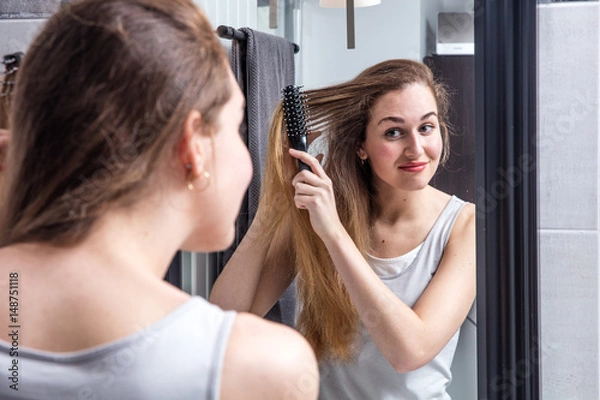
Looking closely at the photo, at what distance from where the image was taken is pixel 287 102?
80 cm

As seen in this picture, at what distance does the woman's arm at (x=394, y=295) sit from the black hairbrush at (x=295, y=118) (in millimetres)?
12

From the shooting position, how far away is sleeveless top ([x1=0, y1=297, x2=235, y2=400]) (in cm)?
44

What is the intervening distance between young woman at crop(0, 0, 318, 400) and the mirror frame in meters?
0.39

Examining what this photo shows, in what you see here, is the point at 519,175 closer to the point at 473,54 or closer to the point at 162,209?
the point at 473,54

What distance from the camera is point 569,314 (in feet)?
2.74

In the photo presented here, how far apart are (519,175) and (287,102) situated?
286 millimetres

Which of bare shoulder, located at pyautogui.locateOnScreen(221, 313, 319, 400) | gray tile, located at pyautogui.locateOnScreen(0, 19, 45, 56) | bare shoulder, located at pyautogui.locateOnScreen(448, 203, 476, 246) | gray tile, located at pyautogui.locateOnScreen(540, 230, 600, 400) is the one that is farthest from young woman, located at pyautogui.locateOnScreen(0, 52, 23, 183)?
gray tile, located at pyautogui.locateOnScreen(540, 230, 600, 400)

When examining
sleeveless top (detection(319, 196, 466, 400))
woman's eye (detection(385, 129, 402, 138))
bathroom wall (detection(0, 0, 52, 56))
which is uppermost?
bathroom wall (detection(0, 0, 52, 56))

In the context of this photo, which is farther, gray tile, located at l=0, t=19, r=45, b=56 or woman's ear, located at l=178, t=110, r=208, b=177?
gray tile, located at l=0, t=19, r=45, b=56

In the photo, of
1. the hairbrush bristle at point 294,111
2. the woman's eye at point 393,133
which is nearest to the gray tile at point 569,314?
the woman's eye at point 393,133

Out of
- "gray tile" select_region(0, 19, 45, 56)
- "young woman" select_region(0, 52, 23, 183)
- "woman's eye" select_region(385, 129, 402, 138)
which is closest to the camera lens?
"young woman" select_region(0, 52, 23, 183)

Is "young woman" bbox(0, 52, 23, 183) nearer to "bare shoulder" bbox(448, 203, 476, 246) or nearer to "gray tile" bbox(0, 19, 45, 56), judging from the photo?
"gray tile" bbox(0, 19, 45, 56)

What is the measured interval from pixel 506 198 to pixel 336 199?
20 cm

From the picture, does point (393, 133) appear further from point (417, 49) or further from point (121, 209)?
point (121, 209)
